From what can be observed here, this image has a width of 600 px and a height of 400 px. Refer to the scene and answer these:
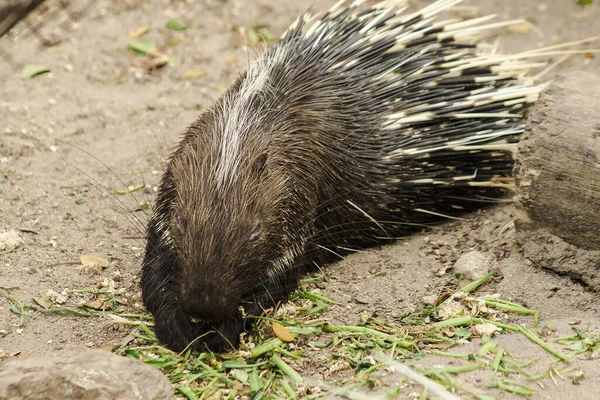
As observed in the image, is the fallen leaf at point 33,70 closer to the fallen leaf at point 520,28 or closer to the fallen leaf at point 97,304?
the fallen leaf at point 97,304

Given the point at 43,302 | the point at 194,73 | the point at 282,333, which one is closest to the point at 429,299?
the point at 282,333

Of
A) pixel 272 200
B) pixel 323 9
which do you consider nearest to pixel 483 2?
pixel 323 9

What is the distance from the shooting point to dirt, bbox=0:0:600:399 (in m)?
3.62

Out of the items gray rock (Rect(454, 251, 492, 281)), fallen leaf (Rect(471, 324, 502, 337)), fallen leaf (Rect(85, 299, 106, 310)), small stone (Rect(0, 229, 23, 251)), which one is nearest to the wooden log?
gray rock (Rect(454, 251, 492, 281))

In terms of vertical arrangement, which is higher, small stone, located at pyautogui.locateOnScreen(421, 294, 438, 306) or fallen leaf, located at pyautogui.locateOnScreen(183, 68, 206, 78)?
fallen leaf, located at pyautogui.locateOnScreen(183, 68, 206, 78)

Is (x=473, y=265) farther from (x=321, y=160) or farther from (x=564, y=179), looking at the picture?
(x=321, y=160)

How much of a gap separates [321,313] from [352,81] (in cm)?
126

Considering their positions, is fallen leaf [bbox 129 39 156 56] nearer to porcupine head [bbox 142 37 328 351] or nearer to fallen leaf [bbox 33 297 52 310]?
porcupine head [bbox 142 37 328 351]

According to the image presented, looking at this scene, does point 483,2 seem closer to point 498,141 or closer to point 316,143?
point 498,141

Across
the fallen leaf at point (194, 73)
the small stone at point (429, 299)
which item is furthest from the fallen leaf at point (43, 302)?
the fallen leaf at point (194, 73)

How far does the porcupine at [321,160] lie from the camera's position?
3.32 meters

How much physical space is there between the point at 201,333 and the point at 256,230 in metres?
0.52

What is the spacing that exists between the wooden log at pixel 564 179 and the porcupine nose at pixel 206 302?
4.85 feet

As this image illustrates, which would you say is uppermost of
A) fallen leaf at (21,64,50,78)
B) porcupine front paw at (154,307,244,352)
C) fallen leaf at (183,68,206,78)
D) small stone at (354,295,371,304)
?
fallen leaf at (21,64,50,78)
